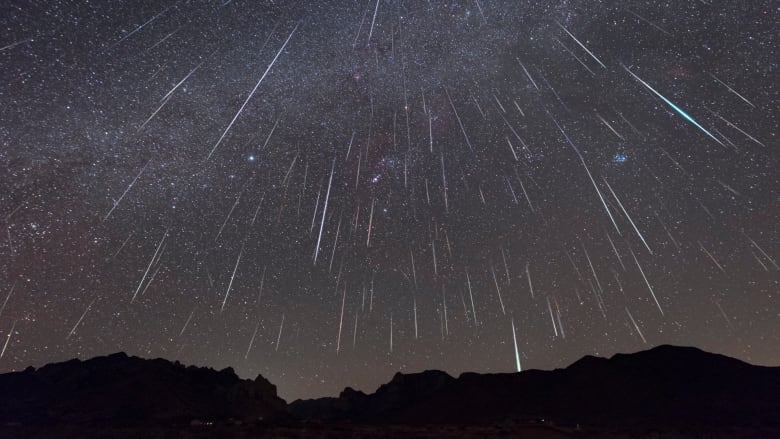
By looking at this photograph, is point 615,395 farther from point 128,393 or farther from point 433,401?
point 128,393

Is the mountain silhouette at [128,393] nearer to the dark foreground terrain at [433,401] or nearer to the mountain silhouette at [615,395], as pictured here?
the dark foreground terrain at [433,401]

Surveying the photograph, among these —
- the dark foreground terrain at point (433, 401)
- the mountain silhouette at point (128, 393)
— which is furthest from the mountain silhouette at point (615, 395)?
the mountain silhouette at point (128, 393)

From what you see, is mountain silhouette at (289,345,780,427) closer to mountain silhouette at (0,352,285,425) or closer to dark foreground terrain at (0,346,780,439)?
dark foreground terrain at (0,346,780,439)

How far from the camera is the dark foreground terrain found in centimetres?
6594

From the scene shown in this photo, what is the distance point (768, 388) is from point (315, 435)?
79.7m

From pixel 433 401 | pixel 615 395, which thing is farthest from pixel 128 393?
pixel 615 395

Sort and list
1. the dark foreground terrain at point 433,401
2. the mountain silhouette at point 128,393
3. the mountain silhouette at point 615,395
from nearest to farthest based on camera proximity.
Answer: the dark foreground terrain at point 433,401 → the mountain silhouette at point 615,395 → the mountain silhouette at point 128,393

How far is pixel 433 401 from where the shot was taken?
124m

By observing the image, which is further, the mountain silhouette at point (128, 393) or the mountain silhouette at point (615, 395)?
the mountain silhouette at point (128, 393)

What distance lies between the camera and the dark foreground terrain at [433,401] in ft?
216

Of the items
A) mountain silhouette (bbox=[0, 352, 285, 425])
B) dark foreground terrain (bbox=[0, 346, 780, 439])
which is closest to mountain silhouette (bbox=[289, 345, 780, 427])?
dark foreground terrain (bbox=[0, 346, 780, 439])

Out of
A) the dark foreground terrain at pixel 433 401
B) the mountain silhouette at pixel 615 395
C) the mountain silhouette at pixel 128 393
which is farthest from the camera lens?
the mountain silhouette at pixel 128 393

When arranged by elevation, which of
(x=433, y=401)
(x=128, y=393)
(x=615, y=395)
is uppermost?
(x=433, y=401)

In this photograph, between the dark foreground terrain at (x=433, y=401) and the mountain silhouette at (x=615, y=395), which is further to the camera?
the mountain silhouette at (x=615, y=395)
